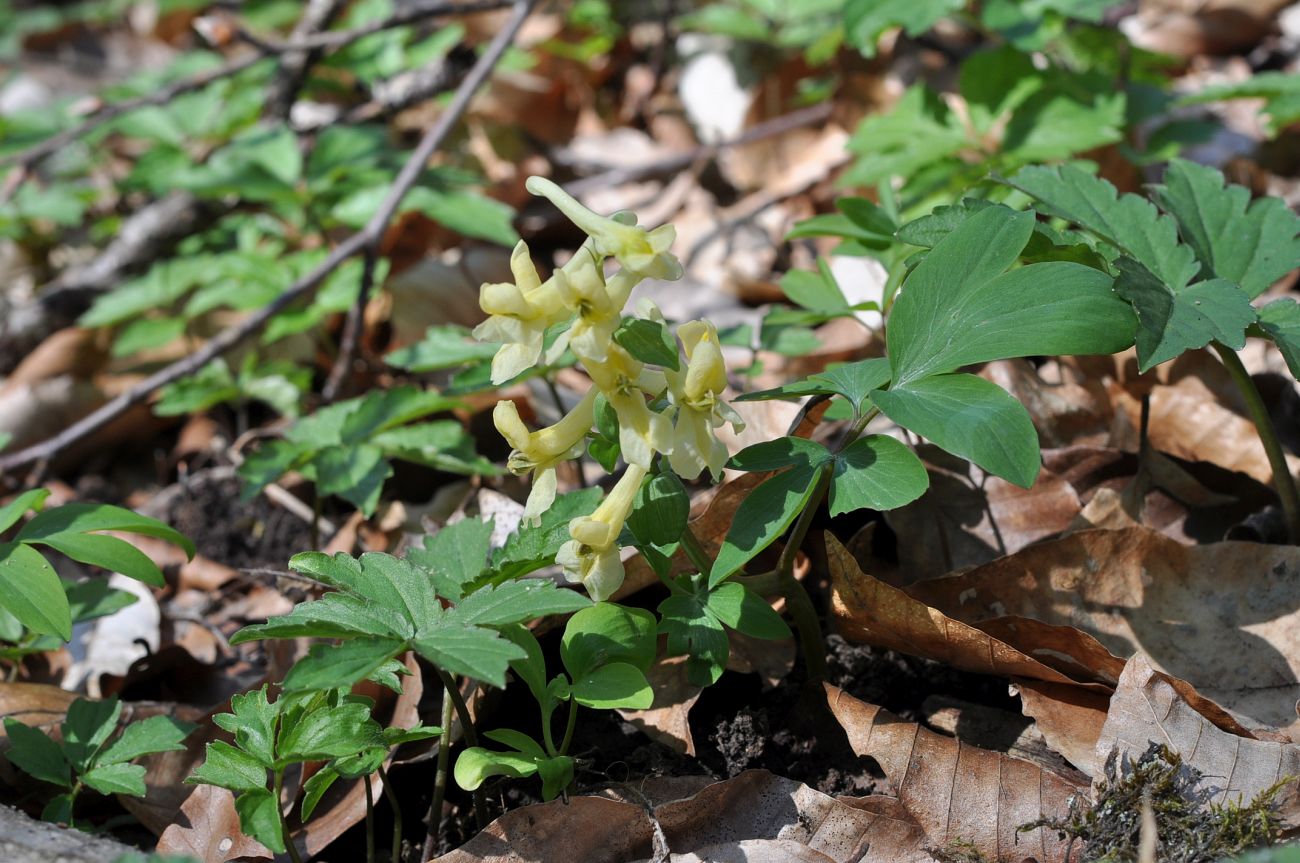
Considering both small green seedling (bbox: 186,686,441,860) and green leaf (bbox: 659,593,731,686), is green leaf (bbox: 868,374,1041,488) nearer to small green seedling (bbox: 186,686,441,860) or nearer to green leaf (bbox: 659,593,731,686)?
green leaf (bbox: 659,593,731,686)

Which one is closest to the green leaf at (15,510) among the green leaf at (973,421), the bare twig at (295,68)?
the green leaf at (973,421)

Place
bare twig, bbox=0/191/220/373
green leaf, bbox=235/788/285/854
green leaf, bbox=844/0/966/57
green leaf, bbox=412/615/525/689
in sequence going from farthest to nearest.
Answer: bare twig, bbox=0/191/220/373 → green leaf, bbox=844/0/966/57 → green leaf, bbox=235/788/285/854 → green leaf, bbox=412/615/525/689

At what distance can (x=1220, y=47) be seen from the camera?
5.00 meters

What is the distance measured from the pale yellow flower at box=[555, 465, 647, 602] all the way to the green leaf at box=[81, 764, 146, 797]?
101cm

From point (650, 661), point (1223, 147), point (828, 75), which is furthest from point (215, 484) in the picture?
point (1223, 147)

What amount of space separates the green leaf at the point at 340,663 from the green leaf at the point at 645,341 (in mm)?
571

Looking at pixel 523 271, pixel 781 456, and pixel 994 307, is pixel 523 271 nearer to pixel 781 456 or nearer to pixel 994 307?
pixel 781 456

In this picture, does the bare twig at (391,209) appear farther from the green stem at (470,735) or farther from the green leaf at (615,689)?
the green leaf at (615,689)

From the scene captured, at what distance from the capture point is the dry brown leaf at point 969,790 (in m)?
1.75

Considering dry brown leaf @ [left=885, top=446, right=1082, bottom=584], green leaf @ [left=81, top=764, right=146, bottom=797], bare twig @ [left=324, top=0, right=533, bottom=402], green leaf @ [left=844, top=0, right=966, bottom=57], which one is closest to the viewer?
green leaf @ [left=81, top=764, right=146, bottom=797]

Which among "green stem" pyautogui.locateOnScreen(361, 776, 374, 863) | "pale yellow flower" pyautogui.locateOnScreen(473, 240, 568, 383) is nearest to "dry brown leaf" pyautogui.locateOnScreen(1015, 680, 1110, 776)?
"pale yellow flower" pyautogui.locateOnScreen(473, 240, 568, 383)

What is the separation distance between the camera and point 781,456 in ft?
5.57

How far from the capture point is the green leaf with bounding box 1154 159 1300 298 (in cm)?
204

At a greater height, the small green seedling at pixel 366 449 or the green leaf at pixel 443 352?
the green leaf at pixel 443 352
